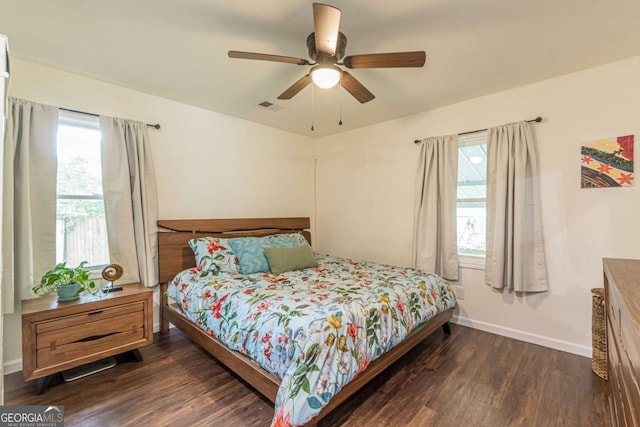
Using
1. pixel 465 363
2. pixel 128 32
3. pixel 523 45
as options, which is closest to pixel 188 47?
pixel 128 32

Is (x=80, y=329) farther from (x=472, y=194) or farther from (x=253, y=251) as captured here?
(x=472, y=194)

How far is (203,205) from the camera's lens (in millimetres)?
3471

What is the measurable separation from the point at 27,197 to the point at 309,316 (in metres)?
2.38

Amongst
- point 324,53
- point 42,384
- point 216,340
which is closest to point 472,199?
point 324,53

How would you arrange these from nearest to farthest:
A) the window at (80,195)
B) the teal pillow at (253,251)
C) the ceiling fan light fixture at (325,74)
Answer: the ceiling fan light fixture at (325,74) → the window at (80,195) → the teal pillow at (253,251)

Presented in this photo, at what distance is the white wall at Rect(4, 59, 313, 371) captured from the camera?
8.15 ft

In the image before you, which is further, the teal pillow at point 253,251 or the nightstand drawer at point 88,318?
the teal pillow at point 253,251

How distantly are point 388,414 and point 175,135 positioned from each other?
3272mm

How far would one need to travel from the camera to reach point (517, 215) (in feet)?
9.08

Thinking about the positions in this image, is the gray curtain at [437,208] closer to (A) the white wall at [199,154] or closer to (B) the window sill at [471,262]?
(B) the window sill at [471,262]

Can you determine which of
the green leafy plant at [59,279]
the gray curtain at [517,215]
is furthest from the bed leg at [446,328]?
the green leafy plant at [59,279]

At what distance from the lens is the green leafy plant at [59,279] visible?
215 cm

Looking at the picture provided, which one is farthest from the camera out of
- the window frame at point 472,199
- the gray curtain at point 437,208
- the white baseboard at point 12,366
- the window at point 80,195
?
the gray curtain at point 437,208

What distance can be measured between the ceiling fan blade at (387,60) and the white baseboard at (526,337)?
2702 millimetres
